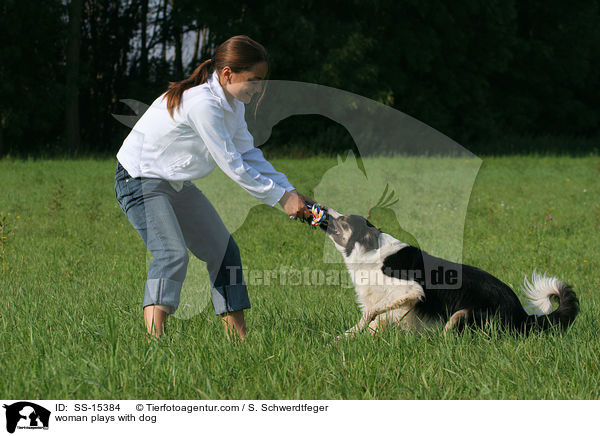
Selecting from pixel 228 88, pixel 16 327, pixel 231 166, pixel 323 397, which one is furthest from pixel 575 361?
pixel 16 327

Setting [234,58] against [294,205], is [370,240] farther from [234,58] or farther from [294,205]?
[234,58]

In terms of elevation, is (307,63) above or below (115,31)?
below

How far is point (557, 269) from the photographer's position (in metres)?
6.39

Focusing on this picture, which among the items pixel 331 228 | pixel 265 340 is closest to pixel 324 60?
pixel 331 228

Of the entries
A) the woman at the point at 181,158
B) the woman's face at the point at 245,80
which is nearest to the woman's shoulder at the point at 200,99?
the woman at the point at 181,158

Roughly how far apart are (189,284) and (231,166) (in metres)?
1.49

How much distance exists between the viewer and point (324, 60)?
22.5 meters

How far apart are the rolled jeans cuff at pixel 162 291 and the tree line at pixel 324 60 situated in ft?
54.4

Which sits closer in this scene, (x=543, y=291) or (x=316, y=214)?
(x=316, y=214)

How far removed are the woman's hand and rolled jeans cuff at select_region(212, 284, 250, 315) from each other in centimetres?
72

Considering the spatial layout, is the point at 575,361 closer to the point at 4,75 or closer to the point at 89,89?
the point at 4,75

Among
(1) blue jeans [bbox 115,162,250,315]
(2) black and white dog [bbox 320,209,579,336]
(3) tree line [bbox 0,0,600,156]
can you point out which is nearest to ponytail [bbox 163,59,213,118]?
(1) blue jeans [bbox 115,162,250,315]

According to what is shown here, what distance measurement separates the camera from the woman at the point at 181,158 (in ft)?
11.1

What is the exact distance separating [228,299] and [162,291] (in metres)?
0.49
